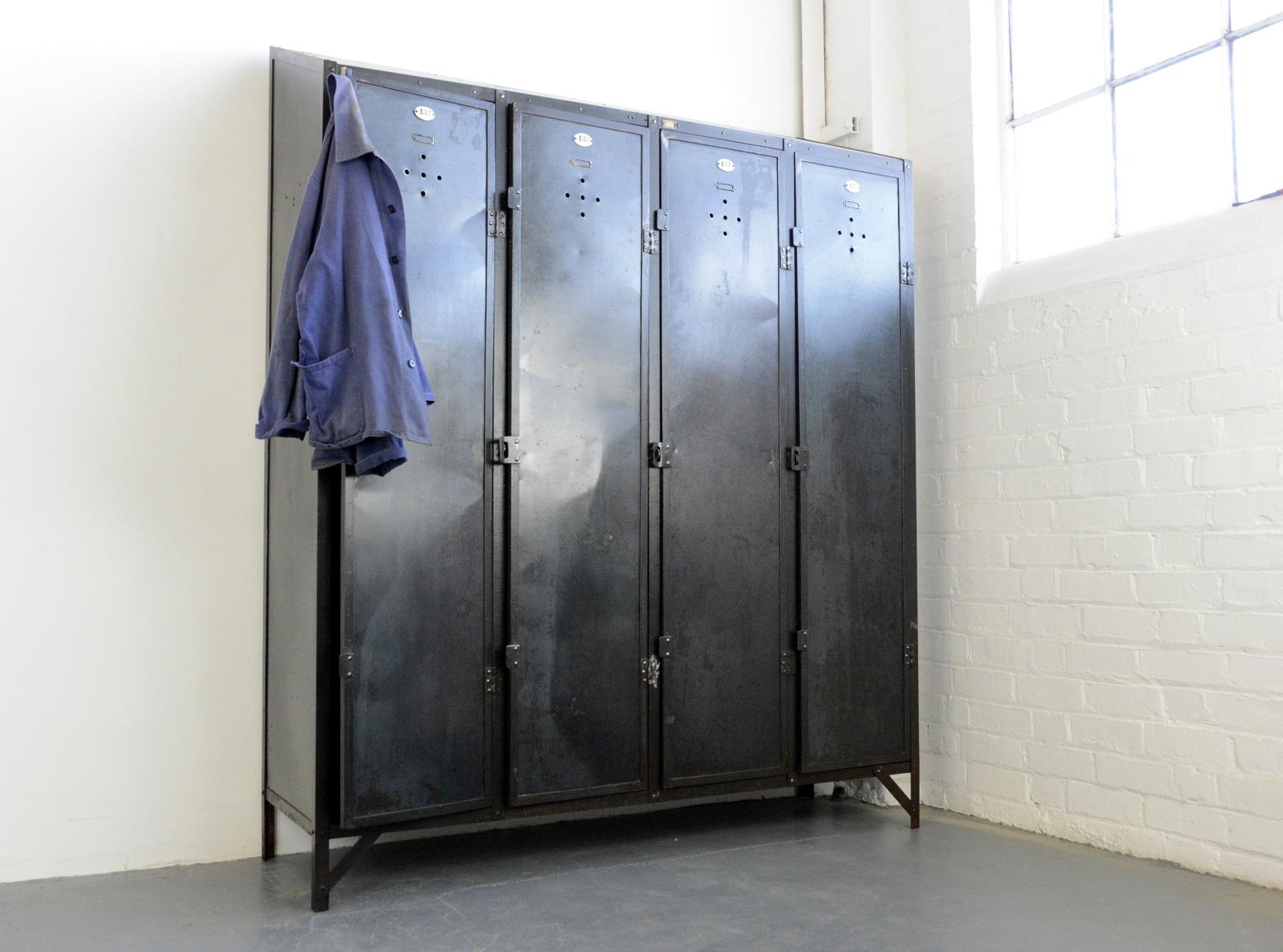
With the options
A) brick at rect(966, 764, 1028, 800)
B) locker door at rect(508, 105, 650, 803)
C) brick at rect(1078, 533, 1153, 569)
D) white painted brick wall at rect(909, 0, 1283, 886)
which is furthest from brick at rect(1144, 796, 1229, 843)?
locker door at rect(508, 105, 650, 803)

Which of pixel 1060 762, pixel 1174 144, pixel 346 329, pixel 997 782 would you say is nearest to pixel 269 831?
pixel 346 329

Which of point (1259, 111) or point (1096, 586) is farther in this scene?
point (1096, 586)

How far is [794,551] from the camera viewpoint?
11.9 feet

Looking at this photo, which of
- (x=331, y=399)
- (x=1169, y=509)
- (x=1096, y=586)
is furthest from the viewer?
(x=1096, y=586)

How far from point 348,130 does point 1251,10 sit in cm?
258

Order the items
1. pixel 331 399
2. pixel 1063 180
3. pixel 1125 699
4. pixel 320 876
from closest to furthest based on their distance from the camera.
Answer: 1. pixel 331 399
2. pixel 320 876
3. pixel 1125 699
4. pixel 1063 180

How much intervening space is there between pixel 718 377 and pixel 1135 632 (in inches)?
57.8

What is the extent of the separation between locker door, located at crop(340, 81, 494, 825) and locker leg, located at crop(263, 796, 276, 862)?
1.82 feet

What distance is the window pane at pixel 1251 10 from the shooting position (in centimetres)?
318

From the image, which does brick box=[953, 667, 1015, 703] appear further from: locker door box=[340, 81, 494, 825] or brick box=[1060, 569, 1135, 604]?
locker door box=[340, 81, 494, 825]

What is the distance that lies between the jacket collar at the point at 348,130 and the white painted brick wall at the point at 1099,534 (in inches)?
85.0

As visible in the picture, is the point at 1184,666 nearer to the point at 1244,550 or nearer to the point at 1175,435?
the point at 1244,550

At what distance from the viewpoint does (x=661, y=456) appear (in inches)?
134

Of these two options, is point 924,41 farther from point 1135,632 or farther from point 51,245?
point 51,245
